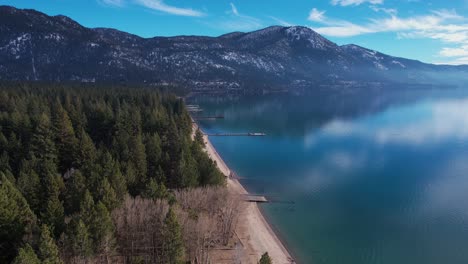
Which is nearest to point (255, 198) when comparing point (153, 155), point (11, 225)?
point (153, 155)

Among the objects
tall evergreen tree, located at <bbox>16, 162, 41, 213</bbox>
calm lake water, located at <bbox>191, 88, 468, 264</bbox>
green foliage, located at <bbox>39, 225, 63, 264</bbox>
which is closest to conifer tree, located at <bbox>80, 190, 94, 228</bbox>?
green foliage, located at <bbox>39, 225, 63, 264</bbox>

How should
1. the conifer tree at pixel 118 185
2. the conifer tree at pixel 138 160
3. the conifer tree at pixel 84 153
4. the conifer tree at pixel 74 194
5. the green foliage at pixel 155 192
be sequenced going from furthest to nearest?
1. the conifer tree at pixel 84 153
2. the conifer tree at pixel 138 160
3. the conifer tree at pixel 118 185
4. the green foliage at pixel 155 192
5. the conifer tree at pixel 74 194

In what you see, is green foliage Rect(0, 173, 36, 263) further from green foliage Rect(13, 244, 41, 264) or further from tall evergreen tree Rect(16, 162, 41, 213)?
tall evergreen tree Rect(16, 162, 41, 213)

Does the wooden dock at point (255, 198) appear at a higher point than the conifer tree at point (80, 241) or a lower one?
lower

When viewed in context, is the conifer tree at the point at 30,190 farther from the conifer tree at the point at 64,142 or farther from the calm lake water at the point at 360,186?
the calm lake water at the point at 360,186

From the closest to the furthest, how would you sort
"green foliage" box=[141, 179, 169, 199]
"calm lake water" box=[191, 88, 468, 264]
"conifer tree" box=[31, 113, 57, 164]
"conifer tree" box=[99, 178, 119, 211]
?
"conifer tree" box=[99, 178, 119, 211]
"green foliage" box=[141, 179, 169, 199]
"calm lake water" box=[191, 88, 468, 264]
"conifer tree" box=[31, 113, 57, 164]

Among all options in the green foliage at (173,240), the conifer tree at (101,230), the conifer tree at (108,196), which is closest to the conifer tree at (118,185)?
the conifer tree at (108,196)

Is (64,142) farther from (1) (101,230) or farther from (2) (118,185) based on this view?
(1) (101,230)
